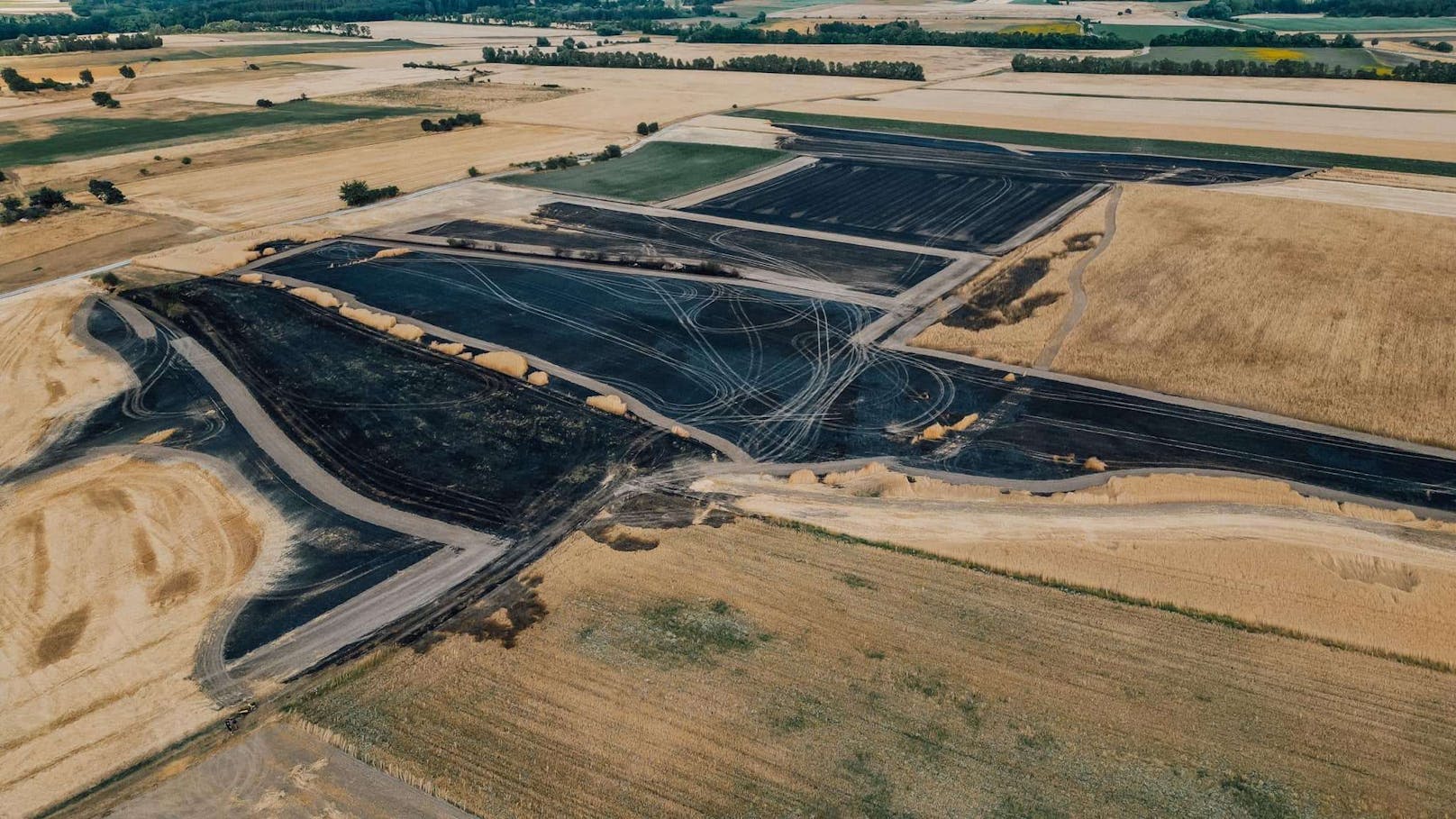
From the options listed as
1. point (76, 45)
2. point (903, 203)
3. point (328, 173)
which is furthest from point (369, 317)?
point (76, 45)

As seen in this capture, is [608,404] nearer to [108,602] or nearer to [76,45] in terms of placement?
[108,602]

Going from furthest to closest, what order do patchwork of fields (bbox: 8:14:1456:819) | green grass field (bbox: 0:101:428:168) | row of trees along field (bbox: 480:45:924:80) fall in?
row of trees along field (bbox: 480:45:924:80), green grass field (bbox: 0:101:428:168), patchwork of fields (bbox: 8:14:1456:819)

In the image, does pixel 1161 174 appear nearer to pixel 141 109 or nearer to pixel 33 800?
pixel 33 800

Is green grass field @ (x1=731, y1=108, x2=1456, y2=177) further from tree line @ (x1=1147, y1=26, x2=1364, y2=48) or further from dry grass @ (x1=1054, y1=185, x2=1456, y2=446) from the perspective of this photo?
tree line @ (x1=1147, y1=26, x2=1364, y2=48)

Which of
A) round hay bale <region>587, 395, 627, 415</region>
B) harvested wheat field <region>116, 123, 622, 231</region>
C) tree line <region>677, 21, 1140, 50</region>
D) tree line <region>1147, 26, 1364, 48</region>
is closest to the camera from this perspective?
round hay bale <region>587, 395, 627, 415</region>

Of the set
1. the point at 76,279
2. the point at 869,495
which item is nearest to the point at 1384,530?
the point at 869,495

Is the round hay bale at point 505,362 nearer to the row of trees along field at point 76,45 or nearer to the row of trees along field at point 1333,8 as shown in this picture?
the row of trees along field at point 76,45

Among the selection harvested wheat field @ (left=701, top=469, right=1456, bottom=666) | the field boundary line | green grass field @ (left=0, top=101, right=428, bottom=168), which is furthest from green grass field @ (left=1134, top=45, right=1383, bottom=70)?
harvested wheat field @ (left=701, top=469, right=1456, bottom=666)
